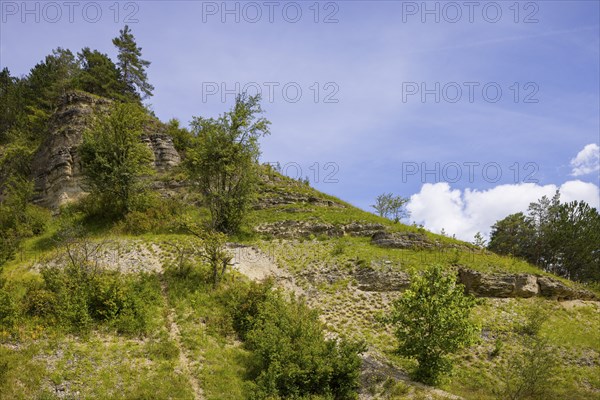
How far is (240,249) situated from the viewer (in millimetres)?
33500

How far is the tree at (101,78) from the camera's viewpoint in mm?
52250

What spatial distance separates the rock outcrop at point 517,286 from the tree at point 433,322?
10.3m

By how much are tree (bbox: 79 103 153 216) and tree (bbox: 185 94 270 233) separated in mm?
6196

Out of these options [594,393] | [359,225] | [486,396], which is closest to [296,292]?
[359,225]

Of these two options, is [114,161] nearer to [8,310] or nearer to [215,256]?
[215,256]

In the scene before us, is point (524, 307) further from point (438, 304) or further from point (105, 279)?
point (105, 279)

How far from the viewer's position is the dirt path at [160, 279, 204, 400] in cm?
1798

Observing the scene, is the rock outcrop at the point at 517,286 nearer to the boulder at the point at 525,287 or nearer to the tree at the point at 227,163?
the boulder at the point at 525,287

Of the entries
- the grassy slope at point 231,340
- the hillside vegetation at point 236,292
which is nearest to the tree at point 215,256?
the hillside vegetation at point 236,292

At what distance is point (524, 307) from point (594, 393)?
25.1 feet

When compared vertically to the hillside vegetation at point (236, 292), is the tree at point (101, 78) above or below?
above

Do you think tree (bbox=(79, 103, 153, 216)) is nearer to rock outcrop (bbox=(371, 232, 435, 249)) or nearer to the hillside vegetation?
the hillside vegetation

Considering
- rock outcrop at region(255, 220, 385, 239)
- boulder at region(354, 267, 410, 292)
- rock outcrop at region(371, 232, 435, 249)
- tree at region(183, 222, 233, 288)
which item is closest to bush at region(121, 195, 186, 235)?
tree at region(183, 222, 233, 288)

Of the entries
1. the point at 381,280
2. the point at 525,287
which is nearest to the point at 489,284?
the point at 525,287
